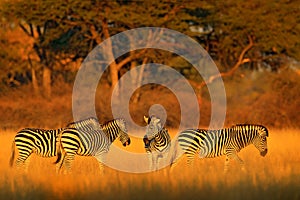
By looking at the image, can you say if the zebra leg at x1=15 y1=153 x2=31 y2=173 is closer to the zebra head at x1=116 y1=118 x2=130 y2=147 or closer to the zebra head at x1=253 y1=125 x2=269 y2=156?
the zebra head at x1=116 y1=118 x2=130 y2=147

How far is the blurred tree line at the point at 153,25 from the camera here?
1075 inches

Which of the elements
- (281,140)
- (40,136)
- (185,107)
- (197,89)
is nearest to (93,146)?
(40,136)

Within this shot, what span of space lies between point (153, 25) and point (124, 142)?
14.7m

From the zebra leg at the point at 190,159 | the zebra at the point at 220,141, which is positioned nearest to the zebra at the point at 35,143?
the zebra at the point at 220,141

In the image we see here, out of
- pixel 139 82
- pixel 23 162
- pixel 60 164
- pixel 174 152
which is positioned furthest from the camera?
pixel 139 82

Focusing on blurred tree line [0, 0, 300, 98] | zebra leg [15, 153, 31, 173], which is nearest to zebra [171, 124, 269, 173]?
zebra leg [15, 153, 31, 173]

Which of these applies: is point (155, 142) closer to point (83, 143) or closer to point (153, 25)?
point (83, 143)

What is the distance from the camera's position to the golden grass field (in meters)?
9.07

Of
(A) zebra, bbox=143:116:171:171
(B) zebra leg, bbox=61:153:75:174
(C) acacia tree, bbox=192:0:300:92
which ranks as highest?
(C) acacia tree, bbox=192:0:300:92

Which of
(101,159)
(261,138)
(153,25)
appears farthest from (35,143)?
(153,25)

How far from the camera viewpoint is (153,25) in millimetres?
27141

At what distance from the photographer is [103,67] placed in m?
28.3

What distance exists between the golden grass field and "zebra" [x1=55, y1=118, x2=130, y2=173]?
9.1 inches

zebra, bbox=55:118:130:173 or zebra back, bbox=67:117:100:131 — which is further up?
zebra back, bbox=67:117:100:131
